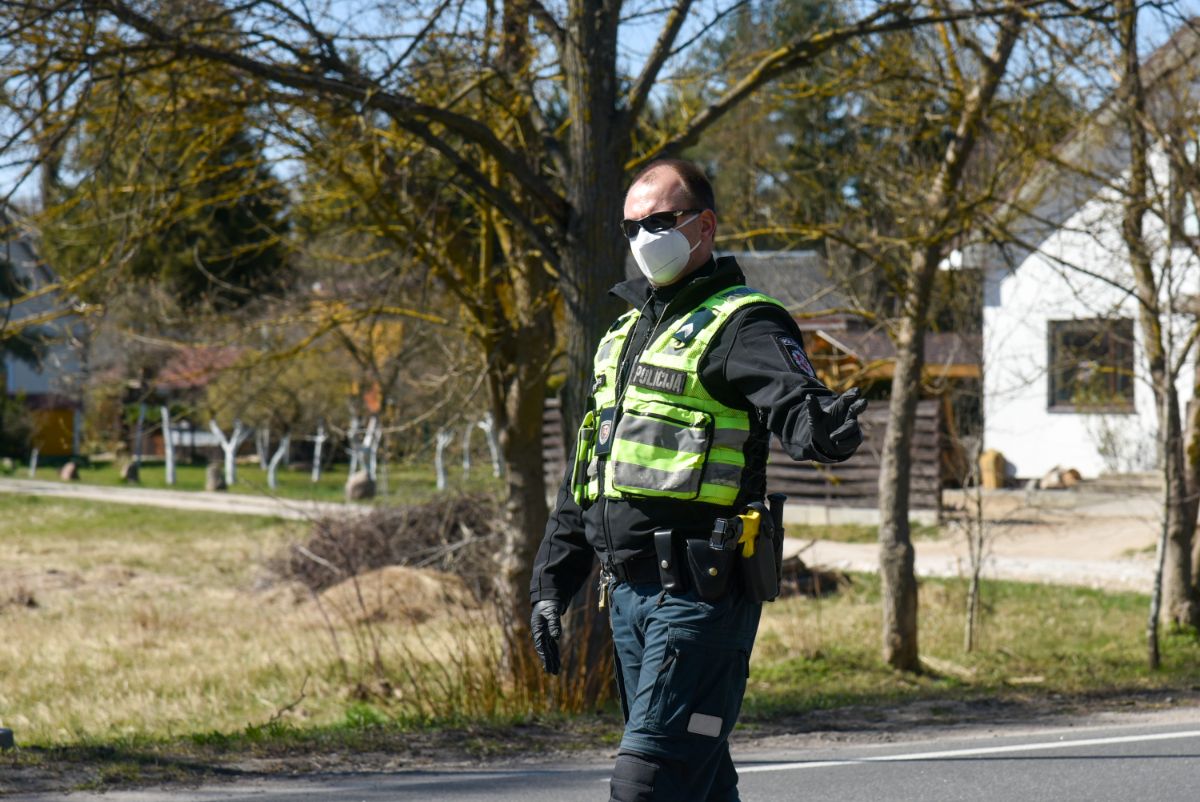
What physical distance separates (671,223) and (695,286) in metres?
0.19

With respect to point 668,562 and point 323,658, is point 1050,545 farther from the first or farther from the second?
point 668,562

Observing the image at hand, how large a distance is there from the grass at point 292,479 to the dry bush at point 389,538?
322mm

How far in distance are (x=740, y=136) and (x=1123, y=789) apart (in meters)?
9.45

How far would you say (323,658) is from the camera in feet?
40.9

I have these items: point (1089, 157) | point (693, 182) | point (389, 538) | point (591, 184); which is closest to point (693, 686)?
point (693, 182)

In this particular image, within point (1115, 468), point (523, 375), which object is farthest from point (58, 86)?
point (1115, 468)

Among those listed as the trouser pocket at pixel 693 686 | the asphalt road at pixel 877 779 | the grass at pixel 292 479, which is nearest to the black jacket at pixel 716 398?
the trouser pocket at pixel 693 686

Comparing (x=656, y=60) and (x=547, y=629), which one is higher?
(x=656, y=60)

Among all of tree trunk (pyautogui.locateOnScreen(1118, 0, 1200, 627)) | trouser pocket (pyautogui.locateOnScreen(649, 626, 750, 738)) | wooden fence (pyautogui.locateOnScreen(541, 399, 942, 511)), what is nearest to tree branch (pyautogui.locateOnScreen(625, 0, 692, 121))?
tree trunk (pyautogui.locateOnScreen(1118, 0, 1200, 627))

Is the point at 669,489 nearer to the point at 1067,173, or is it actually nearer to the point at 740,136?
the point at 1067,173

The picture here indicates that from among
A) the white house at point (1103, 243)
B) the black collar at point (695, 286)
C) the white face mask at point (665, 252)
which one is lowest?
the black collar at point (695, 286)

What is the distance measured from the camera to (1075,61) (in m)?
10.8

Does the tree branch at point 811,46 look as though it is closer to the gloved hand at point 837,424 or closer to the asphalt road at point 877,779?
the asphalt road at point 877,779

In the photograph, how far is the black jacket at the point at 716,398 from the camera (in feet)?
10.7
